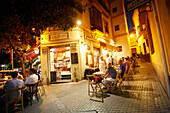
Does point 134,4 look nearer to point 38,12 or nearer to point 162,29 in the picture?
point 162,29

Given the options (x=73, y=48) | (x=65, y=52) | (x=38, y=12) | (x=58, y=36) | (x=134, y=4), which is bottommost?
(x=65, y=52)

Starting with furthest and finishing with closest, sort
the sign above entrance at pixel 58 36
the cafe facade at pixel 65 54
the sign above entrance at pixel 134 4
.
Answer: the sign above entrance at pixel 58 36
the cafe facade at pixel 65 54
the sign above entrance at pixel 134 4

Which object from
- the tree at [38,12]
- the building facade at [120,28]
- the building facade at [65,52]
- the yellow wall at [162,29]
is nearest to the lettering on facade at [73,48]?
the building facade at [65,52]

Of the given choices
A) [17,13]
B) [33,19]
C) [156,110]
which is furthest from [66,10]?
[156,110]

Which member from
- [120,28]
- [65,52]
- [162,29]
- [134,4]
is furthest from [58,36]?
[120,28]

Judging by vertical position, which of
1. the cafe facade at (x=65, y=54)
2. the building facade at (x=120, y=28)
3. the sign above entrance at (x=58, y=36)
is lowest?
the cafe facade at (x=65, y=54)

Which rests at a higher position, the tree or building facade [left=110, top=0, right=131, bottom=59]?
building facade [left=110, top=0, right=131, bottom=59]

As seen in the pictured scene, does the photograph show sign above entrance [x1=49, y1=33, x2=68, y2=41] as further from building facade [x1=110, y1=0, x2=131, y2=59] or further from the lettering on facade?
building facade [x1=110, y1=0, x2=131, y2=59]

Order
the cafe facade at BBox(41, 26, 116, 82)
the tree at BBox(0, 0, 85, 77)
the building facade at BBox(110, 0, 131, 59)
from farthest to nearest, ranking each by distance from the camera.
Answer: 1. the building facade at BBox(110, 0, 131, 59)
2. the cafe facade at BBox(41, 26, 116, 82)
3. the tree at BBox(0, 0, 85, 77)

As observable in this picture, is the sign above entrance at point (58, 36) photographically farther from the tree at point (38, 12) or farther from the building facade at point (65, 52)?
the tree at point (38, 12)

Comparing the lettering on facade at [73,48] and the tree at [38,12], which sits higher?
the tree at [38,12]

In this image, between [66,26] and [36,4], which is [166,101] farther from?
[36,4]

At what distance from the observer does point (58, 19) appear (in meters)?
4.89

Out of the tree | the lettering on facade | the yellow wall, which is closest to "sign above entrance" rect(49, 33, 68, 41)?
the lettering on facade
